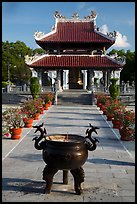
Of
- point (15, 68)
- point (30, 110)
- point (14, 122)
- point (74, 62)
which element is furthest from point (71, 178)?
point (15, 68)

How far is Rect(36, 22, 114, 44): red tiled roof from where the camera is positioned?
100ft

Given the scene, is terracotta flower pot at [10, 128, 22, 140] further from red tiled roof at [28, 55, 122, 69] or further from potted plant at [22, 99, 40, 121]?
red tiled roof at [28, 55, 122, 69]

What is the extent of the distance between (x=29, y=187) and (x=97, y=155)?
10.2 feet

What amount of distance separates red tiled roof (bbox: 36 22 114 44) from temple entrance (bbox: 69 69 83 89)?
4348 millimetres

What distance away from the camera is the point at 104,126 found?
1442 centimetres

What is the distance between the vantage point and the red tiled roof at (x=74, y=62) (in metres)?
29.3

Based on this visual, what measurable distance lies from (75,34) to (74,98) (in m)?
7.56

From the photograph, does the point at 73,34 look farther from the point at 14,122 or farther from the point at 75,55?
the point at 14,122

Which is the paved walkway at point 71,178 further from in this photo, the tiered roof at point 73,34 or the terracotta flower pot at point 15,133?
the tiered roof at point 73,34

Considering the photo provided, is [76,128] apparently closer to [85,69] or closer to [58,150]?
[58,150]

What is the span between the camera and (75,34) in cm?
3192

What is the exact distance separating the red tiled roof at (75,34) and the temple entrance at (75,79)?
14.3 ft

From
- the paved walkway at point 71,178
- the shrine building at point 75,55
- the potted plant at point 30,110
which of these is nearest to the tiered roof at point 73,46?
the shrine building at point 75,55

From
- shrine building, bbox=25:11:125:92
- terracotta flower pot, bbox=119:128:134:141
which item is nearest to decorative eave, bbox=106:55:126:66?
shrine building, bbox=25:11:125:92
